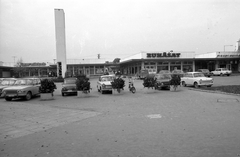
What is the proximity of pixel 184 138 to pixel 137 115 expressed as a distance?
317 centimetres

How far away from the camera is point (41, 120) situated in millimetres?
8023

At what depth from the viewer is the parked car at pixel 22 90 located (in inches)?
574

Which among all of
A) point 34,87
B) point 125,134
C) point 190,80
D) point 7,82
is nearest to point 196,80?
point 190,80

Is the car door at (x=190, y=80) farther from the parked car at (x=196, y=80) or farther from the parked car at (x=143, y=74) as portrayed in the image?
the parked car at (x=143, y=74)

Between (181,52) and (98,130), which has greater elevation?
(181,52)

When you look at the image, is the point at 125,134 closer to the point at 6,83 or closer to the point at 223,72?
the point at 6,83

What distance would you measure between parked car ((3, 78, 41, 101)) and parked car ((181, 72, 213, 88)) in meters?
15.8

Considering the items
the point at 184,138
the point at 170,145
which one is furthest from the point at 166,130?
the point at 170,145

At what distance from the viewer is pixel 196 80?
66.9 ft

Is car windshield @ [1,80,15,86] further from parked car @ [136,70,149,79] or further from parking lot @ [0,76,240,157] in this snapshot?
parked car @ [136,70,149,79]

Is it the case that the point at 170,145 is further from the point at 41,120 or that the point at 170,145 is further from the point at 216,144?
the point at 41,120

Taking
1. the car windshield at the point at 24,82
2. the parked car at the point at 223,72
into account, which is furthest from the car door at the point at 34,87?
the parked car at the point at 223,72

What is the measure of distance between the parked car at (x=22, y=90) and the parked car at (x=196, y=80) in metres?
15.8

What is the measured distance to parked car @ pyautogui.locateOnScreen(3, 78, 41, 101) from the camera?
14.6 m
